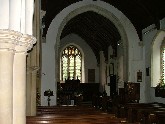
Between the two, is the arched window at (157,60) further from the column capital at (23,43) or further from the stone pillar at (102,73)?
the column capital at (23,43)

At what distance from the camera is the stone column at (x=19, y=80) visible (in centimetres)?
328

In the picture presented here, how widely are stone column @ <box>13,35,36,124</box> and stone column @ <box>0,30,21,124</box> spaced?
0.49 ft

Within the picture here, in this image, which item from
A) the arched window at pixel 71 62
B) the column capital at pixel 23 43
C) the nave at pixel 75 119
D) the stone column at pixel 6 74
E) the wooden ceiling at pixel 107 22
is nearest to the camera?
the stone column at pixel 6 74

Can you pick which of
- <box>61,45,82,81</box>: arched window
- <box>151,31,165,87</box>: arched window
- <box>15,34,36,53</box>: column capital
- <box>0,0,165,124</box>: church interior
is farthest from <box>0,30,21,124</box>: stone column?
<box>61,45,82,81</box>: arched window

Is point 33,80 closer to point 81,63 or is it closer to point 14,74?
point 14,74

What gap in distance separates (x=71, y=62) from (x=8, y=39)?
69.9ft

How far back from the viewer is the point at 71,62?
24.4 metres

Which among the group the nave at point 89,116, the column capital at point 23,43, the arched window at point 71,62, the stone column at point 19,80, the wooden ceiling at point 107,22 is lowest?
the nave at point 89,116

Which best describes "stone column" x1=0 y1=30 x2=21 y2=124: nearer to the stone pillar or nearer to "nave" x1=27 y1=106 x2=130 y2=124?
"nave" x1=27 y1=106 x2=130 y2=124

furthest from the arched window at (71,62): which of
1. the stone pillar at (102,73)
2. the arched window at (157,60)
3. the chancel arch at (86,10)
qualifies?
the arched window at (157,60)

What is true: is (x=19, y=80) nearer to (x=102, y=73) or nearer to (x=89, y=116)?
(x=89, y=116)

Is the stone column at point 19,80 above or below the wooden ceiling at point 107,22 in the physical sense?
below

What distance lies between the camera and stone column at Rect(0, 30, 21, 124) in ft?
9.99

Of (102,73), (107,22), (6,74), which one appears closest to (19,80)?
(6,74)
